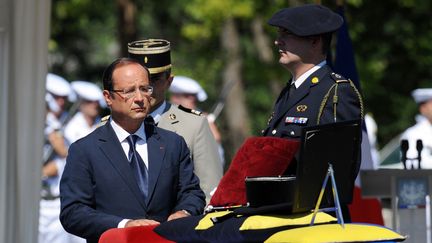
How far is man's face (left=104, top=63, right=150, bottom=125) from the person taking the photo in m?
5.55

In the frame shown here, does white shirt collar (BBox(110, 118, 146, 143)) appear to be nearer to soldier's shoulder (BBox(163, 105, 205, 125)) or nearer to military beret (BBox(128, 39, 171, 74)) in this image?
military beret (BBox(128, 39, 171, 74))

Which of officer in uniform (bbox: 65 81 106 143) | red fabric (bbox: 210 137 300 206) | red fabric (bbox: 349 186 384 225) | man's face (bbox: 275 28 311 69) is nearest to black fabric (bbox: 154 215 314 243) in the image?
red fabric (bbox: 210 137 300 206)

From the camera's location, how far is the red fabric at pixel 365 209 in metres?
9.12

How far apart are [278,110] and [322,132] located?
42.6 inches

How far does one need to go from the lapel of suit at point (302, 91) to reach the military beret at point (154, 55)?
871 millimetres

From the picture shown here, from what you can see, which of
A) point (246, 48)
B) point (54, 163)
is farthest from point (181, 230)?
point (246, 48)

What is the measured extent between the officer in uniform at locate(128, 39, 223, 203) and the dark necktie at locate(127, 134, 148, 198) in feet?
3.52

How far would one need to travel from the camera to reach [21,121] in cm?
838

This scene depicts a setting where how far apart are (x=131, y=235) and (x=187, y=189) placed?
612 mm

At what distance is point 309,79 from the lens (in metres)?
6.09

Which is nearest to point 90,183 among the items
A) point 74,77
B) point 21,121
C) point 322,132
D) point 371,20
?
point 322,132

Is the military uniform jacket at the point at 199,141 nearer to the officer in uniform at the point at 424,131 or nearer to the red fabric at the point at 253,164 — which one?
the red fabric at the point at 253,164

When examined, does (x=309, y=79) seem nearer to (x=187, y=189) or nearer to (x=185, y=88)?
(x=187, y=189)

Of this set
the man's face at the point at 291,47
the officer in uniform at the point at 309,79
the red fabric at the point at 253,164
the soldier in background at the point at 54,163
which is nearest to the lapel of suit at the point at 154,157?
the red fabric at the point at 253,164
